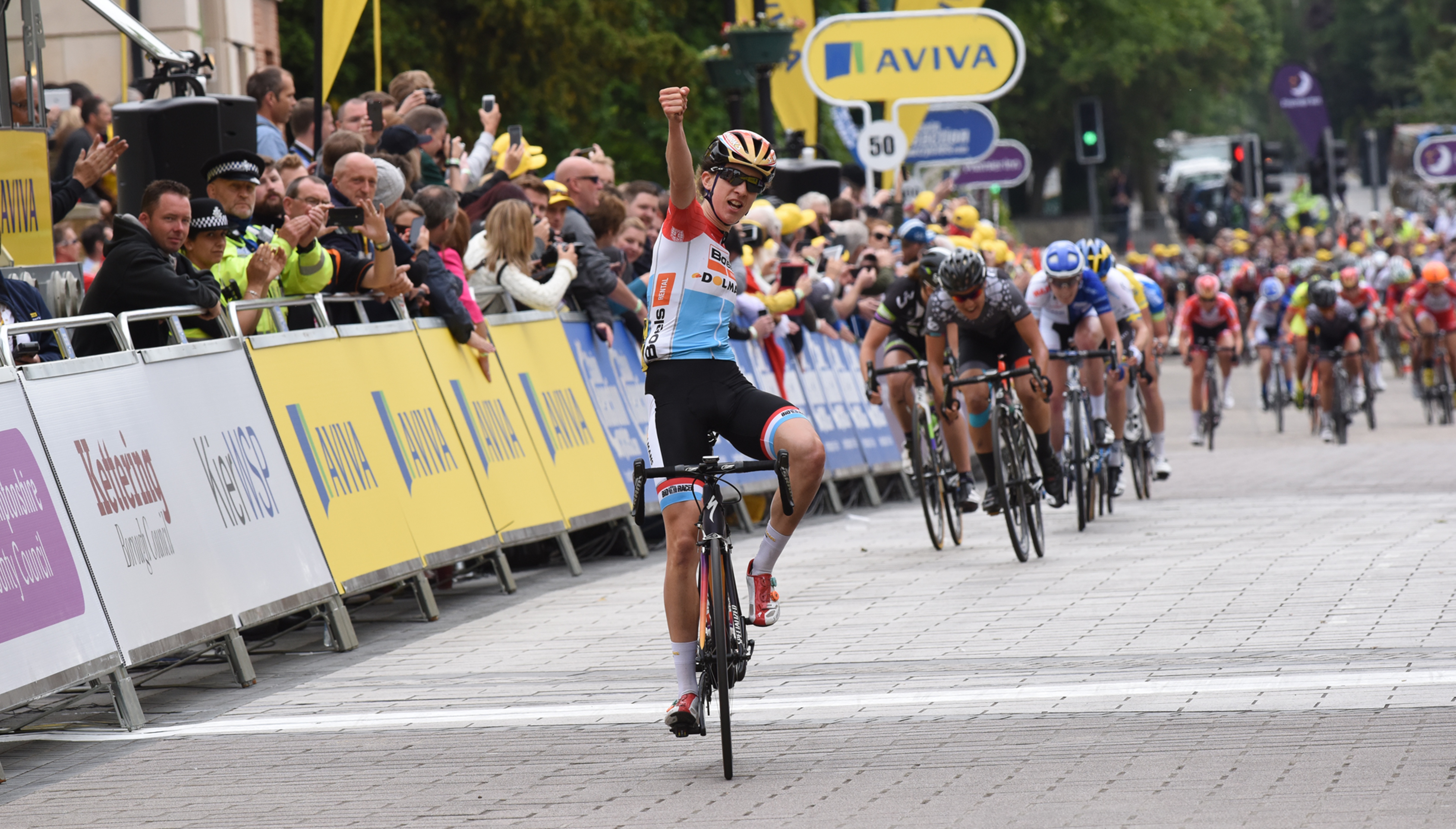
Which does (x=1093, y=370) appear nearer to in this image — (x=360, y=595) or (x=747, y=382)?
(x=360, y=595)

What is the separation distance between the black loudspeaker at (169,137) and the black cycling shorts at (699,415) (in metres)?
4.53

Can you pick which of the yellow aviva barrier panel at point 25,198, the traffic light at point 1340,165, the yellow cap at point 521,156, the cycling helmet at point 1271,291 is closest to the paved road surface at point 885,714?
the yellow aviva barrier panel at point 25,198

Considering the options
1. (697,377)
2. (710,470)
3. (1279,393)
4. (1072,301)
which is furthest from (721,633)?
(1279,393)

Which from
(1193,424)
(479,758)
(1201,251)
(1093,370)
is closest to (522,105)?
(1193,424)

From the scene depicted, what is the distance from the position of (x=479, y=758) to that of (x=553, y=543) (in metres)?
6.60

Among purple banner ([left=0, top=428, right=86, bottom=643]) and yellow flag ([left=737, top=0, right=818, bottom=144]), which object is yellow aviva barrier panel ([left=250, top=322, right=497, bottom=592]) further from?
yellow flag ([left=737, top=0, right=818, bottom=144])

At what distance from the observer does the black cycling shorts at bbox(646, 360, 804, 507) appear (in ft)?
22.9

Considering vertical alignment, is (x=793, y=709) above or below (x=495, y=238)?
below

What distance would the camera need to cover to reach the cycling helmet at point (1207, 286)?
26.4 meters

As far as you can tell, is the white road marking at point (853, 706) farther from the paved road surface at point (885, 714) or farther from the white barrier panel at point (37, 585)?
the white barrier panel at point (37, 585)

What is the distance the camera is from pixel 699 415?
23.1 feet

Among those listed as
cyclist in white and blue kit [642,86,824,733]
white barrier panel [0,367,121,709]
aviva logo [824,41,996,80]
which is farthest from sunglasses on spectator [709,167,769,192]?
aviva logo [824,41,996,80]

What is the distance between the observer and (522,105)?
27172mm

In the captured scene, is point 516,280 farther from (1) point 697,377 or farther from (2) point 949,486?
(1) point 697,377
